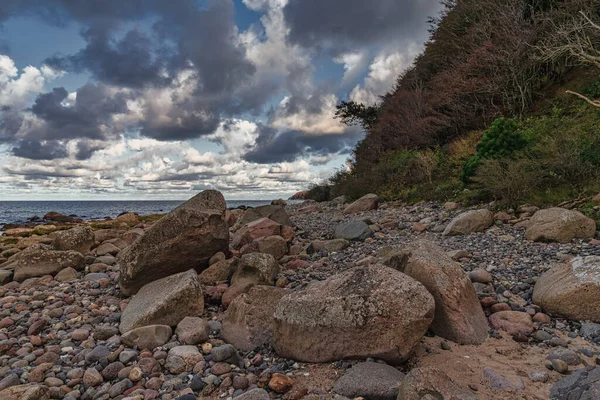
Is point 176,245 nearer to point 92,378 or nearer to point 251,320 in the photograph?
point 251,320

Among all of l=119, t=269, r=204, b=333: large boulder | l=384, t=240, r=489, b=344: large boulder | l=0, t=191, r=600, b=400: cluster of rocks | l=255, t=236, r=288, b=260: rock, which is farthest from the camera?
l=255, t=236, r=288, b=260: rock

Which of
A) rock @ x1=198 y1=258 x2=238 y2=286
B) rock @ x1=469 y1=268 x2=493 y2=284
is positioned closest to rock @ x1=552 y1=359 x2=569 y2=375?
rock @ x1=469 y1=268 x2=493 y2=284

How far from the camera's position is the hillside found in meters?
9.70

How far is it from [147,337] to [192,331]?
50cm

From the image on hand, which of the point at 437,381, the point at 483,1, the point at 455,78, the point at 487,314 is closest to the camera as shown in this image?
the point at 437,381

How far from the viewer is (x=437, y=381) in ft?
9.31

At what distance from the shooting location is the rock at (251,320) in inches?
166

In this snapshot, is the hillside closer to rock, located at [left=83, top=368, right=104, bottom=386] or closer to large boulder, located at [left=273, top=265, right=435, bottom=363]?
large boulder, located at [left=273, top=265, right=435, bottom=363]

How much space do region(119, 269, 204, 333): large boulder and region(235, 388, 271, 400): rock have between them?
2.05 metres

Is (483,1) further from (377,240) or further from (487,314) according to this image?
(487,314)

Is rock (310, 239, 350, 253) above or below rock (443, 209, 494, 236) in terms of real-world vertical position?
below

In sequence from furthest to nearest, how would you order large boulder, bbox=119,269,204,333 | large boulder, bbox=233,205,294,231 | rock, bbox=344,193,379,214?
rock, bbox=344,193,379,214 < large boulder, bbox=233,205,294,231 < large boulder, bbox=119,269,204,333

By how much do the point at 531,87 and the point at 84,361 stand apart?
65.8 feet

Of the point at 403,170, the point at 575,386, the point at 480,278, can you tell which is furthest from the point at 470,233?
the point at 403,170
